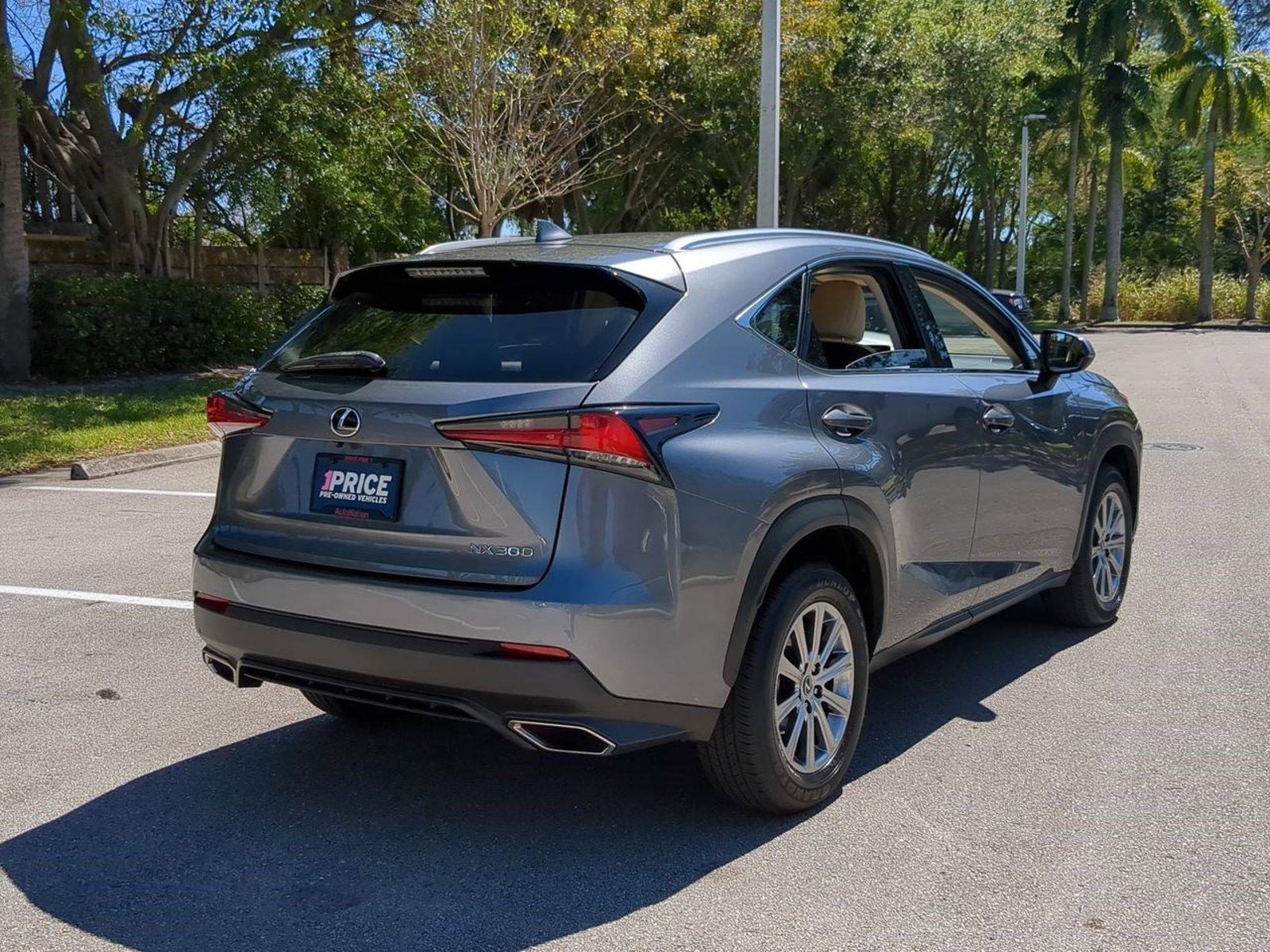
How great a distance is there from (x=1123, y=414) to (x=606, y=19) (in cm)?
1766

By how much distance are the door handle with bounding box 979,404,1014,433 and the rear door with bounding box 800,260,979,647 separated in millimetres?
78

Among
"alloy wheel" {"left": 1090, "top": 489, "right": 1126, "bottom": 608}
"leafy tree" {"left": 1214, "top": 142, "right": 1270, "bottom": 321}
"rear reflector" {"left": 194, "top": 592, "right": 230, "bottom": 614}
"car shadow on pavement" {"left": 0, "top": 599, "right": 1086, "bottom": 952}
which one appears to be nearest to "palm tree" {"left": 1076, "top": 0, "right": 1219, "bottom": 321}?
"leafy tree" {"left": 1214, "top": 142, "right": 1270, "bottom": 321}

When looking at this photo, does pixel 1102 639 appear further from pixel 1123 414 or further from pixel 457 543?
pixel 457 543

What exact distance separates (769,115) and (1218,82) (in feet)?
116

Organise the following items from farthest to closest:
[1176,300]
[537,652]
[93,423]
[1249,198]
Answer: [1176,300] → [1249,198] → [93,423] → [537,652]

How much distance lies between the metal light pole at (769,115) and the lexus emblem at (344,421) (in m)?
12.6

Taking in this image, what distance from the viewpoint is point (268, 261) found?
24781 millimetres

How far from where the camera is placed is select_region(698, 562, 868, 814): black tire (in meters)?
3.75

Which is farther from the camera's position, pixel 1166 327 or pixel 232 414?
pixel 1166 327

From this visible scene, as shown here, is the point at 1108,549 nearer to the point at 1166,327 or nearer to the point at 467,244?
the point at 467,244

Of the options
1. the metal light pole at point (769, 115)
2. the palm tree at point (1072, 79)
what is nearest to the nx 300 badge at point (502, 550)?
the metal light pole at point (769, 115)

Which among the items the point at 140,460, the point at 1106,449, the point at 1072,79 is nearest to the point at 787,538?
the point at 1106,449

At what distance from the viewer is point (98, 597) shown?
6867mm

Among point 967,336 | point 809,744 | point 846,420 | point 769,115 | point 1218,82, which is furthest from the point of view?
point 1218,82
